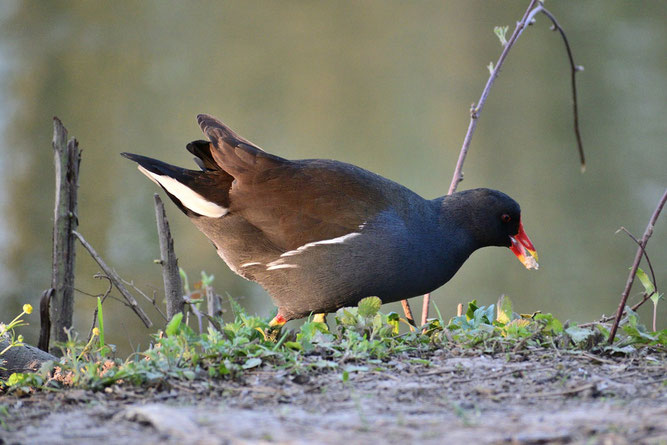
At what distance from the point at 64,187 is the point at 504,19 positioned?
7.92m

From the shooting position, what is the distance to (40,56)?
9711 millimetres

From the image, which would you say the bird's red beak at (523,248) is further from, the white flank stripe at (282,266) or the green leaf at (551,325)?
the white flank stripe at (282,266)

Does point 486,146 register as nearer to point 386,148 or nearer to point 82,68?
point 386,148

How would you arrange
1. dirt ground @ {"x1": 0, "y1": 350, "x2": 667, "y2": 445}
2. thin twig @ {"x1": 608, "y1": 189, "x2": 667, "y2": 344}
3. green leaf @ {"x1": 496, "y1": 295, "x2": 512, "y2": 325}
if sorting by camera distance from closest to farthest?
1. dirt ground @ {"x1": 0, "y1": 350, "x2": 667, "y2": 445}
2. thin twig @ {"x1": 608, "y1": 189, "x2": 667, "y2": 344}
3. green leaf @ {"x1": 496, "y1": 295, "x2": 512, "y2": 325}

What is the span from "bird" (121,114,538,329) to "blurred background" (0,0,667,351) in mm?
4408

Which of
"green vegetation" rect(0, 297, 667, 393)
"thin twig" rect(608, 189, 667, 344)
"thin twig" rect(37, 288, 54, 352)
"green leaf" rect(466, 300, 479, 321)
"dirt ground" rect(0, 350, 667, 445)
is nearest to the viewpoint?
"dirt ground" rect(0, 350, 667, 445)

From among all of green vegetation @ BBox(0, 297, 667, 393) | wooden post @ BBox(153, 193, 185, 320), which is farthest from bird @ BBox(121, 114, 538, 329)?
green vegetation @ BBox(0, 297, 667, 393)

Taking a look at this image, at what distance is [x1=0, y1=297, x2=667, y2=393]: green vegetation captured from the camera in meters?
2.66

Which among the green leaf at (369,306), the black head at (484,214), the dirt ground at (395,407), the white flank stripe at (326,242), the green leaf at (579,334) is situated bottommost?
the dirt ground at (395,407)

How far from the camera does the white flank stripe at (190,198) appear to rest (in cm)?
411

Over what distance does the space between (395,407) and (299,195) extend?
6.12ft

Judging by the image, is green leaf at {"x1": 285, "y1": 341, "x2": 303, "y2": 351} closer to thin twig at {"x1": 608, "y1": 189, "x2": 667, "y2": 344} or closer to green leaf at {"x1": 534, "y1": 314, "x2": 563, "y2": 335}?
green leaf at {"x1": 534, "y1": 314, "x2": 563, "y2": 335}

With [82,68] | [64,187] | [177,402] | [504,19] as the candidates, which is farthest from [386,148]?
[177,402]

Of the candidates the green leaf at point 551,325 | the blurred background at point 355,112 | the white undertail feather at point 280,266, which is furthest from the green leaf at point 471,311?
the blurred background at point 355,112
